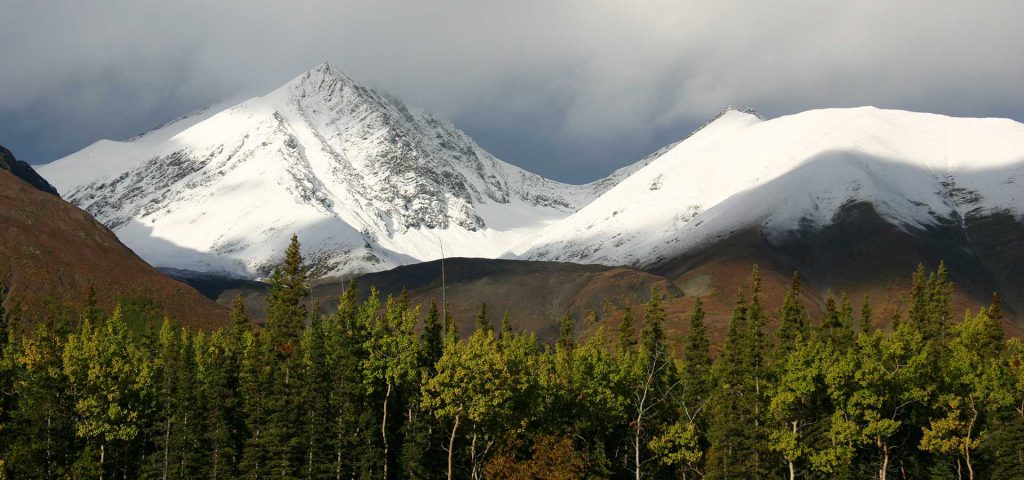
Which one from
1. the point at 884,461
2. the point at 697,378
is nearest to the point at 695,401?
the point at 697,378

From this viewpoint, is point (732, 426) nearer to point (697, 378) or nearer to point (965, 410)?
point (697, 378)

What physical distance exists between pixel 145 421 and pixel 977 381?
78216 mm

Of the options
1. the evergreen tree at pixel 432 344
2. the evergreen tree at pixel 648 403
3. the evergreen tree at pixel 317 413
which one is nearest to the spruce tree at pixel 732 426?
the evergreen tree at pixel 648 403

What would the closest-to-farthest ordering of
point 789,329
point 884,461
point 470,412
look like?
point 470,412
point 884,461
point 789,329

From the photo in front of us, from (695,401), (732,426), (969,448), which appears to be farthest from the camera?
(695,401)

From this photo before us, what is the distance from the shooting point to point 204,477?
9762 cm

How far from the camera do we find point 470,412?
80000 mm

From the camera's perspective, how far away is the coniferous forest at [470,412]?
8500 centimetres

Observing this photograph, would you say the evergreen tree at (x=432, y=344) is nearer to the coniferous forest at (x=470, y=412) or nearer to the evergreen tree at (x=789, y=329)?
the coniferous forest at (x=470, y=412)

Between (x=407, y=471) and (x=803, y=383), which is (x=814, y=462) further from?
(x=407, y=471)

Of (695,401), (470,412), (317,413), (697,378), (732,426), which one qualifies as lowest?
(732,426)

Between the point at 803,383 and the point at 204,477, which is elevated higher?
the point at 803,383

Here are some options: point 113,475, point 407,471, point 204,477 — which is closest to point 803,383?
point 407,471

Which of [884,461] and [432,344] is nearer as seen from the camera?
[884,461]
